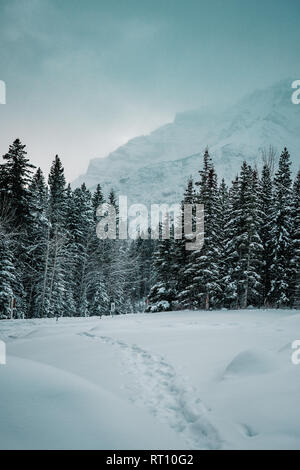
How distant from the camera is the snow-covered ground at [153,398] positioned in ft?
11.1

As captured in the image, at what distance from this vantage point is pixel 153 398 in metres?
4.98

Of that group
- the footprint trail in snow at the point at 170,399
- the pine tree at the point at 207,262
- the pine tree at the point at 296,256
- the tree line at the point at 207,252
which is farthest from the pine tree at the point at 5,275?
the pine tree at the point at 296,256

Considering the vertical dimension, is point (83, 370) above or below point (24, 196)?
below

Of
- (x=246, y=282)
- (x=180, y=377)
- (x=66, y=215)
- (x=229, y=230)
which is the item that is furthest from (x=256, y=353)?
(x=66, y=215)

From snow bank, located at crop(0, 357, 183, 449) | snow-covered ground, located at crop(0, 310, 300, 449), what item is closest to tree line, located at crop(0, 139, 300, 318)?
snow-covered ground, located at crop(0, 310, 300, 449)

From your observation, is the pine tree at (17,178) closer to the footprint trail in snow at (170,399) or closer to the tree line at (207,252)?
the tree line at (207,252)

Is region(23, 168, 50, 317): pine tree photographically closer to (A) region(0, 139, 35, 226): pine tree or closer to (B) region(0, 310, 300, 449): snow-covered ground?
(A) region(0, 139, 35, 226): pine tree

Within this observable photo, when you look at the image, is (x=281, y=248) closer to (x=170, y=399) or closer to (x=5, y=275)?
(x=170, y=399)

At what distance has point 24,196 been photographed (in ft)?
74.1

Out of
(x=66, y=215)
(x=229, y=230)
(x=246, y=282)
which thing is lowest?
(x=246, y=282)

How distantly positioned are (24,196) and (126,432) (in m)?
22.8
